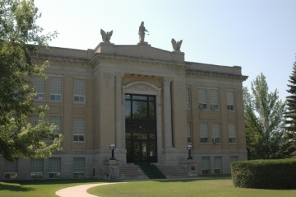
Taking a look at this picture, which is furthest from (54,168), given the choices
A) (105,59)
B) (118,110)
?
(105,59)

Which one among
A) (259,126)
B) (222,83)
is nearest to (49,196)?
(222,83)

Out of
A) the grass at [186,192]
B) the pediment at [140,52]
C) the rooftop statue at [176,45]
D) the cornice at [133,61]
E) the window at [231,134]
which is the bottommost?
the grass at [186,192]

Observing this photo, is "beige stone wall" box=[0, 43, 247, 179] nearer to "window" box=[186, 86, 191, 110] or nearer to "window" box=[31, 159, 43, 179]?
"window" box=[31, 159, 43, 179]

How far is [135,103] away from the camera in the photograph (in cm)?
3756

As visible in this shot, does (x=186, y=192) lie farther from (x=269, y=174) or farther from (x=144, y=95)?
(x=144, y=95)

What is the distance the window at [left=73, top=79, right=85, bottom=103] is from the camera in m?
36.3

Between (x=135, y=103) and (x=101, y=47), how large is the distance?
6.40 meters

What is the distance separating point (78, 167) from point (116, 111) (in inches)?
245

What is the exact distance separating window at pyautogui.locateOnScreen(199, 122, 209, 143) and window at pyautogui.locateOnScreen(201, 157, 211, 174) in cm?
194

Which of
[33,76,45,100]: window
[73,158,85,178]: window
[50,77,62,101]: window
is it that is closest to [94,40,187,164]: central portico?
[50,77,62,101]: window

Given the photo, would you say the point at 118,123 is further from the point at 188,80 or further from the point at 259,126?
the point at 259,126

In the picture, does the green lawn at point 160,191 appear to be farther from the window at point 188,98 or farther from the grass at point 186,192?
the window at point 188,98

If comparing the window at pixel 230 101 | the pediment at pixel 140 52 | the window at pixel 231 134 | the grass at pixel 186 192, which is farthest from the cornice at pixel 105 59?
the grass at pixel 186 192

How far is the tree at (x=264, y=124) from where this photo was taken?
50.9 m
